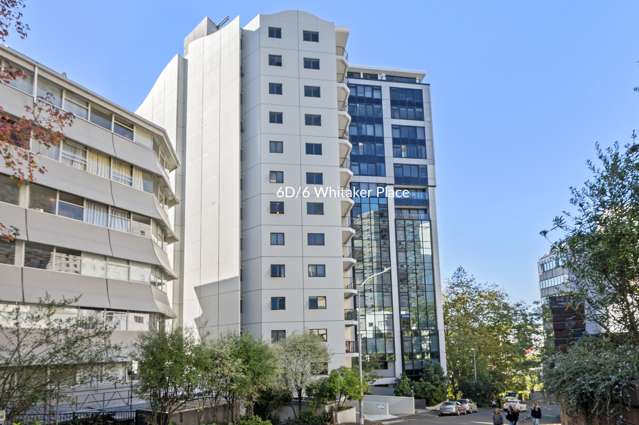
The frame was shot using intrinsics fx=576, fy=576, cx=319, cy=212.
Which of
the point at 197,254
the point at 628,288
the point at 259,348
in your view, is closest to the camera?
the point at 628,288

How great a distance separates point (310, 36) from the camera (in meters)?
51.6

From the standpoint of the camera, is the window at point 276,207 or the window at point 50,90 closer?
the window at point 50,90

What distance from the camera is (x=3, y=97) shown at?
25328 millimetres

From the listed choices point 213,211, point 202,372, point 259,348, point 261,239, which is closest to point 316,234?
point 261,239

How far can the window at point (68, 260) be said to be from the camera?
26.9 m

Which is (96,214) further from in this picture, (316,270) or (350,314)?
(350,314)

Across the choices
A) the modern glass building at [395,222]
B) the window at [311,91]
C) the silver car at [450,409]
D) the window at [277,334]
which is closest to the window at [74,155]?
the window at [277,334]

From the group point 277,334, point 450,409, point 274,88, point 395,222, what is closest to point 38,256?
point 277,334

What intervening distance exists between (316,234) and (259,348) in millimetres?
18907

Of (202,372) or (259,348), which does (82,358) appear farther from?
(259,348)

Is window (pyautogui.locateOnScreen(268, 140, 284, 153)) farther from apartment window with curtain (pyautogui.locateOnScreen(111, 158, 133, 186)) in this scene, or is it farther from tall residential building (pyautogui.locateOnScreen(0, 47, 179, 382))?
apartment window with curtain (pyautogui.locateOnScreen(111, 158, 133, 186))

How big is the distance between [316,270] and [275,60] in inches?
733

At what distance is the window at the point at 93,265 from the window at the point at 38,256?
1836 millimetres

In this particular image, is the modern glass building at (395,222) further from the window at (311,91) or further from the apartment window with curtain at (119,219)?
the apartment window with curtain at (119,219)
